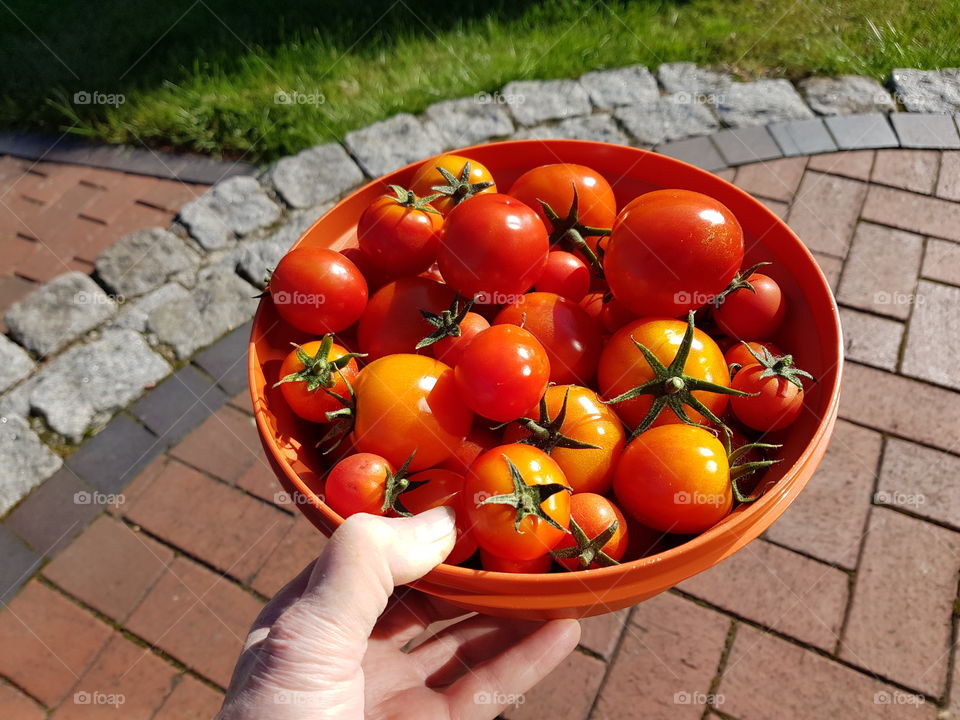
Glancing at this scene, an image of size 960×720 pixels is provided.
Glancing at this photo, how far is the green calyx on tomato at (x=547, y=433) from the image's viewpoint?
1.32 meters

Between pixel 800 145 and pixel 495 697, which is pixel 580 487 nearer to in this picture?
pixel 495 697

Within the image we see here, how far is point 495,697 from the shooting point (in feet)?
5.71

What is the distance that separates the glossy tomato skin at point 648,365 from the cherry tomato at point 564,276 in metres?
0.21

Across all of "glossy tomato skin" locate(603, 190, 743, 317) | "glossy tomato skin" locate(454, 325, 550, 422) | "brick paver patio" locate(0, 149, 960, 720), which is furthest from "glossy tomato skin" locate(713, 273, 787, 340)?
"brick paver patio" locate(0, 149, 960, 720)

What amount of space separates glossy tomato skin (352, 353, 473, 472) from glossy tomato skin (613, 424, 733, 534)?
14.1 inches

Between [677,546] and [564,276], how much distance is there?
638 mm

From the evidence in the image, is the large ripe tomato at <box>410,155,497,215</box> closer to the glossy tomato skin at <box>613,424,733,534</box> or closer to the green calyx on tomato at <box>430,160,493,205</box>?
the green calyx on tomato at <box>430,160,493,205</box>

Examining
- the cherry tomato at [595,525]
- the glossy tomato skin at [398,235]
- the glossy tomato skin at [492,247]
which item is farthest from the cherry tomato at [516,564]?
the glossy tomato skin at [398,235]

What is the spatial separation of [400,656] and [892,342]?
219 cm

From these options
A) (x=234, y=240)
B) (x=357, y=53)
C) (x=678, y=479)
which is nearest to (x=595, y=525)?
(x=678, y=479)

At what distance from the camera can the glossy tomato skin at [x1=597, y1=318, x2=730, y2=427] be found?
1358 mm

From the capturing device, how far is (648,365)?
1360 mm

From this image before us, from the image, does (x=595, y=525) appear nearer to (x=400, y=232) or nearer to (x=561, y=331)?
(x=561, y=331)

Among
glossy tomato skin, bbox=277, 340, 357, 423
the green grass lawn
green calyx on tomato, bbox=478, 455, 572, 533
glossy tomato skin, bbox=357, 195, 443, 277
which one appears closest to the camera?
green calyx on tomato, bbox=478, 455, 572, 533
